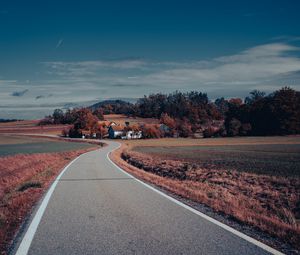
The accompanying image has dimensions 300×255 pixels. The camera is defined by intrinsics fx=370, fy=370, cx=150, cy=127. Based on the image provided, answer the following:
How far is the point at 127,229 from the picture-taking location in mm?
7074

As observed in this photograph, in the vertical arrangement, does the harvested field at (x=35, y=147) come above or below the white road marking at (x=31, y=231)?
below

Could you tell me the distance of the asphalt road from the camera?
19.1 ft

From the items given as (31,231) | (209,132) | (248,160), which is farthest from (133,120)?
(31,231)

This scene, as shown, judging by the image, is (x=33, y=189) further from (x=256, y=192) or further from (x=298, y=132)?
(x=298, y=132)

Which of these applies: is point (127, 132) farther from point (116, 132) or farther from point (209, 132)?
point (209, 132)

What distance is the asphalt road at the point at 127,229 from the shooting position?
19.1ft

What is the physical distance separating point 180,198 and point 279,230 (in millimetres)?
4162

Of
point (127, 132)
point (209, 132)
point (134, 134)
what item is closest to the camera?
point (209, 132)

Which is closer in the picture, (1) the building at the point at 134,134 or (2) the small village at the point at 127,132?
(2) the small village at the point at 127,132

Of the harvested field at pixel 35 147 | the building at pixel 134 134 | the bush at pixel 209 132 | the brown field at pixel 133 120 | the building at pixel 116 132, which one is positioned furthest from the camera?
the brown field at pixel 133 120

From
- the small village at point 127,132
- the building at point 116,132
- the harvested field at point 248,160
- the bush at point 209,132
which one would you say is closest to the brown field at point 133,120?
the building at point 116,132

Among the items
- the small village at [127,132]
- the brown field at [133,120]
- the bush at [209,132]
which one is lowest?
the bush at [209,132]

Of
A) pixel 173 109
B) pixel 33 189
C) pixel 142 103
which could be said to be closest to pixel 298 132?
pixel 173 109

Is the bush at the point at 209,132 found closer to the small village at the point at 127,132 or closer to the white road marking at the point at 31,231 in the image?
the small village at the point at 127,132
